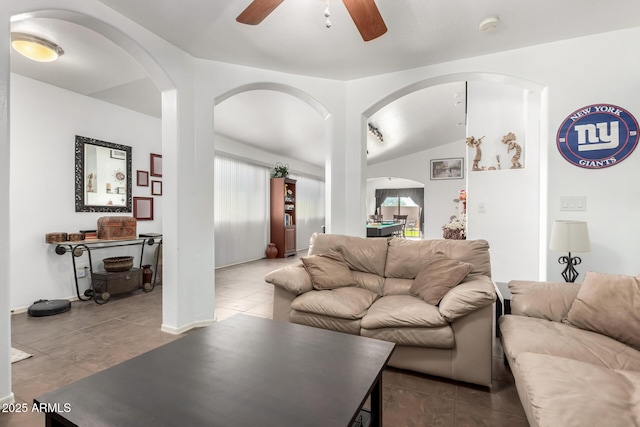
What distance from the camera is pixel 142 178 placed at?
4.61 metres

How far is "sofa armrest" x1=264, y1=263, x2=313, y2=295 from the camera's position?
8.00 feet

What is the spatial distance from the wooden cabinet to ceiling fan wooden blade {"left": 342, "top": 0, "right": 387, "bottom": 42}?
18.3 feet

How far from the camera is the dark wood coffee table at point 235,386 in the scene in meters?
0.97

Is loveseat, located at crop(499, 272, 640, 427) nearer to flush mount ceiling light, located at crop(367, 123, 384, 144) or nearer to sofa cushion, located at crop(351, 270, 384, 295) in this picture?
sofa cushion, located at crop(351, 270, 384, 295)

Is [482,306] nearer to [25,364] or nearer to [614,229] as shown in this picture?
[614,229]

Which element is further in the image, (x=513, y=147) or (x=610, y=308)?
(x=513, y=147)

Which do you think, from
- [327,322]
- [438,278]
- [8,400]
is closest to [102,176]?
[8,400]

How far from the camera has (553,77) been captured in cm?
272

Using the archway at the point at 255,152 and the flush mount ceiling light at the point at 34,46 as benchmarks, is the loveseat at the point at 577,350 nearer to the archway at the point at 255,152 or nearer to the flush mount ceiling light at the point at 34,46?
the archway at the point at 255,152

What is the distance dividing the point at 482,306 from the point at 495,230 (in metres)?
2.27

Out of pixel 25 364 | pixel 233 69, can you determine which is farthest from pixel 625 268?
pixel 25 364

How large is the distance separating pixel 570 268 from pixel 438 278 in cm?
132

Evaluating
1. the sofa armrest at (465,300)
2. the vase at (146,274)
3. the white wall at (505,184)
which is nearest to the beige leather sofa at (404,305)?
the sofa armrest at (465,300)

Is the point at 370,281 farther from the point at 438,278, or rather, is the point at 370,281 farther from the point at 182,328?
the point at 182,328
